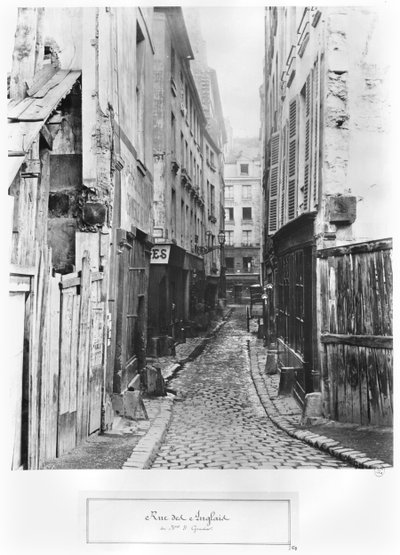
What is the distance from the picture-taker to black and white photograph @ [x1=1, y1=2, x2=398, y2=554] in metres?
3.32

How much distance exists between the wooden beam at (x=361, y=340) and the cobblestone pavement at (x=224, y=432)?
2.93ft

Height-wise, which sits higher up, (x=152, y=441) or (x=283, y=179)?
(x=283, y=179)

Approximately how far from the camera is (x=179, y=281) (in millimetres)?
6109

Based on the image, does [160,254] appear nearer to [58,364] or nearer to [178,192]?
[178,192]

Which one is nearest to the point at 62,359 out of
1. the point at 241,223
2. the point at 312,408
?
the point at 312,408

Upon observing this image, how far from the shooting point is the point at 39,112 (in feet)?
11.5

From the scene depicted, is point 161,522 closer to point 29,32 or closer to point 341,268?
point 341,268

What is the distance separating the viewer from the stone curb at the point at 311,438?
3.52m

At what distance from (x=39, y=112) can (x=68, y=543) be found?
284cm

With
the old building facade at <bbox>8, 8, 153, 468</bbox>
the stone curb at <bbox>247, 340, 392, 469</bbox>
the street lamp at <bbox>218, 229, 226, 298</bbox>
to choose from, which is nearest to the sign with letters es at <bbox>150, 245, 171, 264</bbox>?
the old building facade at <bbox>8, 8, 153, 468</bbox>

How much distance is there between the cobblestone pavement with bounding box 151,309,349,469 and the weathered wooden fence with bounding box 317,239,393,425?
0.58 meters

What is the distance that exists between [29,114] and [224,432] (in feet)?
8.98
